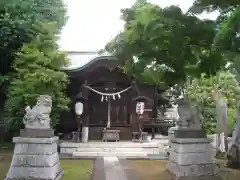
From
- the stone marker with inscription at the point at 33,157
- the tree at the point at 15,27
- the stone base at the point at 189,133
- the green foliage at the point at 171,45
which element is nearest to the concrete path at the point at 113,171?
the stone marker with inscription at the point at 33,157

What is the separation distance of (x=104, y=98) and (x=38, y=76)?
16.2 ft

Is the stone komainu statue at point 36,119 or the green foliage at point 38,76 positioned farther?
the green foliage at point 38,76

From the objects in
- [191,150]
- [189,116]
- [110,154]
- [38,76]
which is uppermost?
[38,76]

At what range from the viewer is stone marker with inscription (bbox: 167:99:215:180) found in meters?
7.12

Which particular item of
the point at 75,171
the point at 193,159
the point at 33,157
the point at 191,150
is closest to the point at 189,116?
the point at 191,150

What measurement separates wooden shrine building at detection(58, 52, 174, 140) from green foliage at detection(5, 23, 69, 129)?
6.92 feet

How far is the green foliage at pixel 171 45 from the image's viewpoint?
24.8ft

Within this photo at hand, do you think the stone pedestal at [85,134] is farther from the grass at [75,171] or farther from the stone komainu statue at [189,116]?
the stone komainu statue at [189,116]

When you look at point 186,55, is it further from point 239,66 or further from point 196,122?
point 239,66

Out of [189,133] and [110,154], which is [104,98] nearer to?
[110,154]

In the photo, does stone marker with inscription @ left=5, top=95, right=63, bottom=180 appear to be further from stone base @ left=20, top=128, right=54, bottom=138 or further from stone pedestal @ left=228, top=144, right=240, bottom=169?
stone pedestal @ left=228, top=144, right=240, bottom=169

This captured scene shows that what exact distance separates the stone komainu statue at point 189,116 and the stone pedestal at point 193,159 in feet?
1.45

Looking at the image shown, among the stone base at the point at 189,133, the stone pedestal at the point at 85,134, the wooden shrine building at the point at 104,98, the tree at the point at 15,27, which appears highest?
the tree at the point at 15,27

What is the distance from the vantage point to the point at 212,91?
13.6 meters
